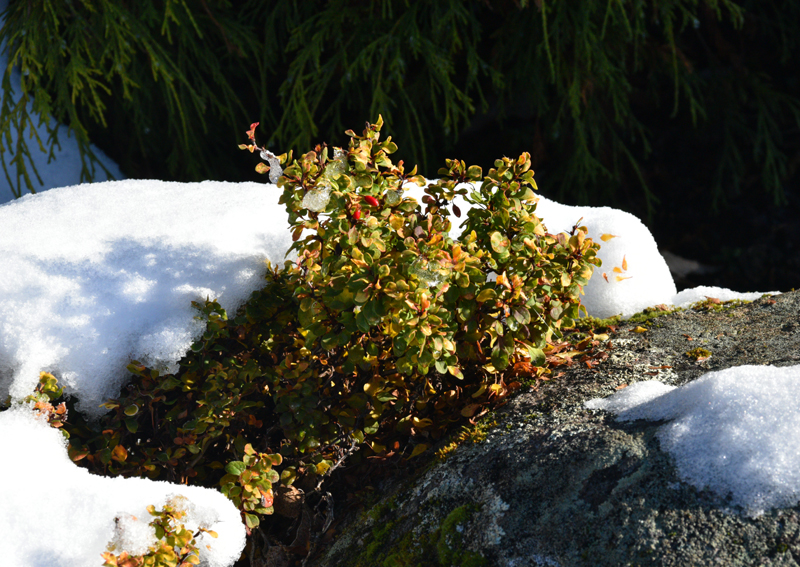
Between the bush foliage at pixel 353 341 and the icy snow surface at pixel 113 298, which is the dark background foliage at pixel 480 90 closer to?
the icy snow surface at pixel 113 298

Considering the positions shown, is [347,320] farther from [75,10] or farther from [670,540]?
[75,10]

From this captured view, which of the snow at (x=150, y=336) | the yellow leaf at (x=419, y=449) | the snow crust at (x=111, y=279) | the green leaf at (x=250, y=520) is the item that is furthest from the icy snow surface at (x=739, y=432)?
the snow crust at (x=111, y=279)

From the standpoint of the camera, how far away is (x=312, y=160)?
1495 millimetres

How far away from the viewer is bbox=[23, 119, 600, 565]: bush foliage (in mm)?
1445

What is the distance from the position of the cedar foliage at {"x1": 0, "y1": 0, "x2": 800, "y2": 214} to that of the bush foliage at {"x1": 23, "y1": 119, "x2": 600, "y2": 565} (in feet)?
5.78

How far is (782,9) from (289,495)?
487cm

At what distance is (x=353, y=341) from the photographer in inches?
65.1

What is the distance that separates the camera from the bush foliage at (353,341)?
1445 mm

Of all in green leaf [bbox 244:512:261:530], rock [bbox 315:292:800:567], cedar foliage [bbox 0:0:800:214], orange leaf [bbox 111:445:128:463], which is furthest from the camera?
cedar foliage [bbox 0:0:800:214]

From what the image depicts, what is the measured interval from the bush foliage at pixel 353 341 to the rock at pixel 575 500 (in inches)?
6.6

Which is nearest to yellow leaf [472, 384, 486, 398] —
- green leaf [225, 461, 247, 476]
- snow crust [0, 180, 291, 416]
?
green leaf [225, 461, 247, 476]

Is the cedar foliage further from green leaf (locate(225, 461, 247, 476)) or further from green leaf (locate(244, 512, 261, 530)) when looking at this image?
green leaf (locate(244, 512, 261, 530))

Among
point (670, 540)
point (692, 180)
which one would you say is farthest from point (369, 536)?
point (692, 180)

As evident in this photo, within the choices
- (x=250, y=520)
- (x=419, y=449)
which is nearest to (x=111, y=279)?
(x=250, y=520)
